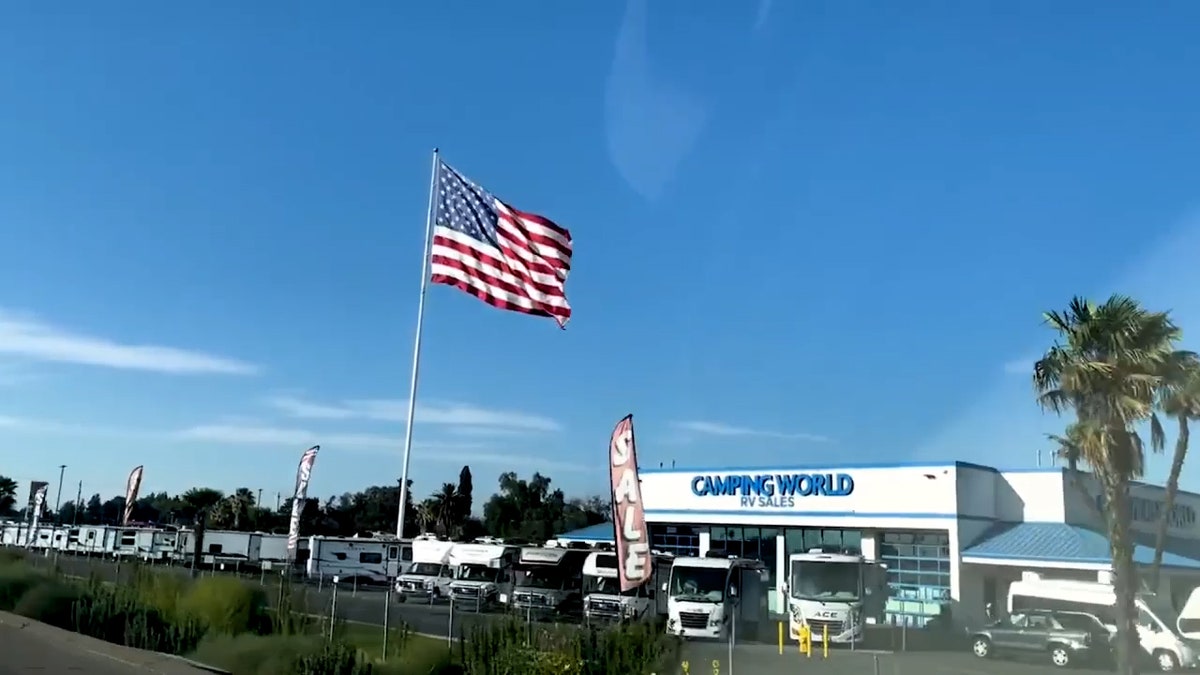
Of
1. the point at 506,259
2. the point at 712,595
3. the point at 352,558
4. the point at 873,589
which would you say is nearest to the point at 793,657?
the point at 712,595

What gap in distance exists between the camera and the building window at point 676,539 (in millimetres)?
45094

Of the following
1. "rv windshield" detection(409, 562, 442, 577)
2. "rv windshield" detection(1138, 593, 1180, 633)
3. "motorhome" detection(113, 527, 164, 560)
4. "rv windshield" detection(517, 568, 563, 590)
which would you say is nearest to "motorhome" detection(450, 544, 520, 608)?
"rv windshield" detection(517, 568, 563, 590)

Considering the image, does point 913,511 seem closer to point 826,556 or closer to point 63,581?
point 826,556

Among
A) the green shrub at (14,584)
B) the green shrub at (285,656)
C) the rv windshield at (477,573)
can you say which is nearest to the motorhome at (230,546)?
the rv windshield at (477,573)

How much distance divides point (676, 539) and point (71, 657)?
31.4 m

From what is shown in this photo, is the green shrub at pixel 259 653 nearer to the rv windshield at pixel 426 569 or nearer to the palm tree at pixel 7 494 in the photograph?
the rv windshield at pixel 426 569

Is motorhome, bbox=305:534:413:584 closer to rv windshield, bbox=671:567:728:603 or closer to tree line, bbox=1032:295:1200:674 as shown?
rv windshield, bbox=671:567:728:603

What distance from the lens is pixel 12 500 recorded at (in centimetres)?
13950

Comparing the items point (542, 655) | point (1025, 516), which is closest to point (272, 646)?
point (542, 655)

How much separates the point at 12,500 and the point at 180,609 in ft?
460

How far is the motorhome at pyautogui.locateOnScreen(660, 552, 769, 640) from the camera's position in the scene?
28.6 meters

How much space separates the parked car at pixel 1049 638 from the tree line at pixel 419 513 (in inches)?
2619

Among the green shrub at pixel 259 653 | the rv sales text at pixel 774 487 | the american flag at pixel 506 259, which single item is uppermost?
the american flag at pixel 506 259

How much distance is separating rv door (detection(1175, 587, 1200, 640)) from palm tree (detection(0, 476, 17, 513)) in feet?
452
